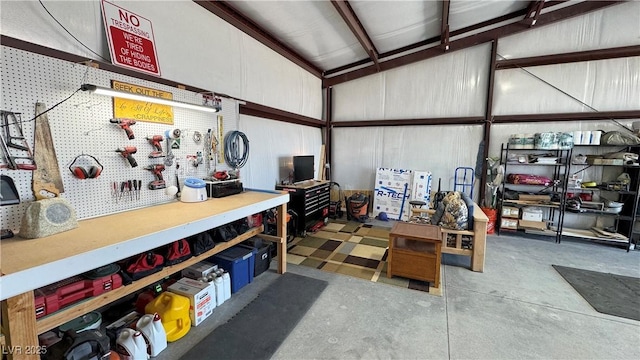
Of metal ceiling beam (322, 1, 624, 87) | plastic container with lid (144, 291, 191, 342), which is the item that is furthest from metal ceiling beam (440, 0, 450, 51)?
plastic container with lid (144, 291, 191, 342)

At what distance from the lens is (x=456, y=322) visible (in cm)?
224

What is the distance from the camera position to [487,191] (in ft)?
15.9

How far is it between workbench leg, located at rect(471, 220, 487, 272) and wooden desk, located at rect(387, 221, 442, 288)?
0.50 m

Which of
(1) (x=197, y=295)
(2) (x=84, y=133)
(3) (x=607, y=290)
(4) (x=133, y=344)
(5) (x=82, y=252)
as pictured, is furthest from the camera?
(3) (x=607, y=290)

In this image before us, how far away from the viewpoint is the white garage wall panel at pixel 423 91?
4.89 m

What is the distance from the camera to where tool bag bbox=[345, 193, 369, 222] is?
5.25 meters

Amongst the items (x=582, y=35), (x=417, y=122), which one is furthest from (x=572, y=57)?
(x=417, y=122)

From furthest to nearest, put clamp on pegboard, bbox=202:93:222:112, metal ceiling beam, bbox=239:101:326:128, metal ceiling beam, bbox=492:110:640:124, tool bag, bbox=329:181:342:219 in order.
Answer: tool bag, bbox=329:181:342:219 → metal ceiling beam, bbox=492:110:640:124 → metal ceiling beam, bbox=239:101:326:128 → clamp on pegboard, bbox=202:93:222:112

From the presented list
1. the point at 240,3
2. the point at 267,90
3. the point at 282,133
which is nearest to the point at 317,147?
the point at 282,133

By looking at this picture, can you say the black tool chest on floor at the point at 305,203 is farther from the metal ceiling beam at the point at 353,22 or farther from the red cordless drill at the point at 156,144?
the metal ceiling beam at the point at 353,22

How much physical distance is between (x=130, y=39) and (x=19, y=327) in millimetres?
2114

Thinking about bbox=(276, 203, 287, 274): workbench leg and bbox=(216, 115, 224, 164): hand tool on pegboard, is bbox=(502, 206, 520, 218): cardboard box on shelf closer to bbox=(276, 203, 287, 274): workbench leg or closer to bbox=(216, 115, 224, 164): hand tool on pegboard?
bbox=(276, 203, 287, 274): workbench leg

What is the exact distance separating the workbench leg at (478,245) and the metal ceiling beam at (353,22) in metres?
3.03

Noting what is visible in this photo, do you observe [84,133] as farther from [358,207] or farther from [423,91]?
[423,91]
